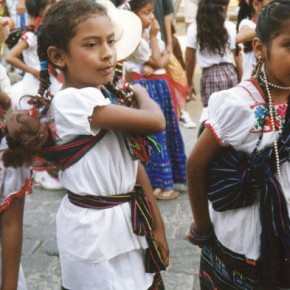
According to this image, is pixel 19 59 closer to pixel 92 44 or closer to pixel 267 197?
pixel 92 44

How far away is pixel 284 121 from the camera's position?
1744 millimetres

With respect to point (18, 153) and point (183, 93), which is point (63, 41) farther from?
point (183, 93)

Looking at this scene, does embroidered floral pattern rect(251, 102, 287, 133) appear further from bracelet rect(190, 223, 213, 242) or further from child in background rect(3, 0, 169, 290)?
bracelet rect(190, 223, 213, 242)

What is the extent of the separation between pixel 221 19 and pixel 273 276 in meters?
3.40

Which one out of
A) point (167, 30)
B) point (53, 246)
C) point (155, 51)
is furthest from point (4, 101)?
point (167, 30)

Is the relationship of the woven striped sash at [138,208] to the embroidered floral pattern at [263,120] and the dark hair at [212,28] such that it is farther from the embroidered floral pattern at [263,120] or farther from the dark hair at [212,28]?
the dark hair at [212,28]

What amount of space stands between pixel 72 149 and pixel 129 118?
0.23 meters

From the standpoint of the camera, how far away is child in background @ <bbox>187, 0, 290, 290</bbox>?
1.72 m

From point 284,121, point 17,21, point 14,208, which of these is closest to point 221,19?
point 284,121

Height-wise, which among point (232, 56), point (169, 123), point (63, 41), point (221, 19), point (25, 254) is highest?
point (63, 41)

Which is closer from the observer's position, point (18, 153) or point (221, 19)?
point (18, 153)

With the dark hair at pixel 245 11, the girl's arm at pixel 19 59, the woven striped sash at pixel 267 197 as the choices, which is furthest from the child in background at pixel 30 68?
the woven striped sash at pixel 267 197

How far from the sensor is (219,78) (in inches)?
186

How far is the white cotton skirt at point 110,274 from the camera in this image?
5.94 ft
